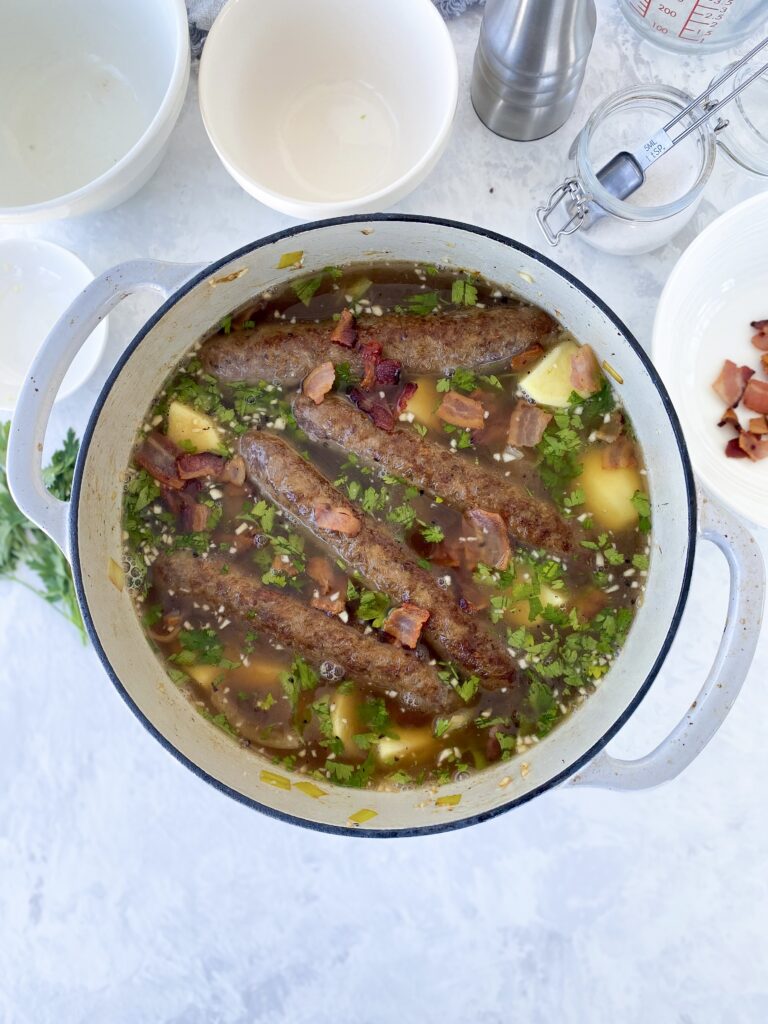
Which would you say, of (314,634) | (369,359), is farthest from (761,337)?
(314,634)

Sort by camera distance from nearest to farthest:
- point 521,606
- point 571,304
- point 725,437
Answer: point 571,304 < point 521,606 < point 725,437

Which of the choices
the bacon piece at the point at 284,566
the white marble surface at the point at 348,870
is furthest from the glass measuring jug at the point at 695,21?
the bacon piece at the point at 284,566

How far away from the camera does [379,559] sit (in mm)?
2221

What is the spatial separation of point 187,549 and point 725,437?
153 cm

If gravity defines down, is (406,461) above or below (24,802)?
above

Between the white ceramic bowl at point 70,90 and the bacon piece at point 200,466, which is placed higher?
the white ceramic bowl at point 70,90

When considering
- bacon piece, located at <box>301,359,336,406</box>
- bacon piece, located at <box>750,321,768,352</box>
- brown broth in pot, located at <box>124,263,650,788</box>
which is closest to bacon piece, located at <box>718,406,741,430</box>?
bacon piece, located at <box>750,321,768,352</box>

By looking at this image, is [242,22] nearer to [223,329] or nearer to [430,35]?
[430,35]

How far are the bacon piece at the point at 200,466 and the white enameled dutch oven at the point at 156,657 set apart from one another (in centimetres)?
16

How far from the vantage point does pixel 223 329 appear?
232 cm

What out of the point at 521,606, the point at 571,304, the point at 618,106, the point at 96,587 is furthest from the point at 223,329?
the point at 618,106

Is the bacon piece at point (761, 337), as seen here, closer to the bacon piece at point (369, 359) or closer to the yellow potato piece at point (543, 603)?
the yellow potato piece at point (543, 603)

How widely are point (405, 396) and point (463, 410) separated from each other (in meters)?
0.16

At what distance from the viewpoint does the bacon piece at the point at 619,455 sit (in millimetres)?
2266
